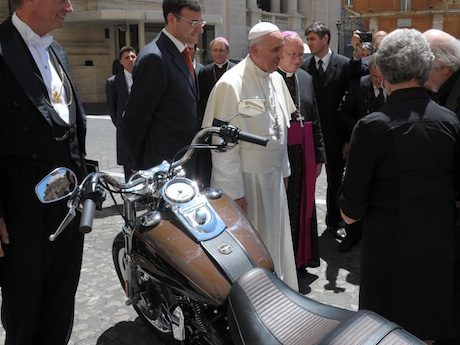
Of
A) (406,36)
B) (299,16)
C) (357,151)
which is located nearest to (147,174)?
(357,151)

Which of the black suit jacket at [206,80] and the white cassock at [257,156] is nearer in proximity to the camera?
the white cassock at [257,156]

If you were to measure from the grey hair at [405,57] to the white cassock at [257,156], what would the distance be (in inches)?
44.8

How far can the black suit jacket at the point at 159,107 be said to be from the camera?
10.4ft

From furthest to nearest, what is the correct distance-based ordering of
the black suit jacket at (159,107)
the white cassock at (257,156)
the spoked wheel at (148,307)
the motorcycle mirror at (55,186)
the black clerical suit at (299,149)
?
1. the black clerical suit at (299,149)
2. the white cassock at (257,156)
3. the black suit jacket at (159,107)
4. the spoked wheel at (148,307)
5. the motorcycle mirror at (55,186)

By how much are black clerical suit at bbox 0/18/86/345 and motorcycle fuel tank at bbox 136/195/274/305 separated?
0.59m

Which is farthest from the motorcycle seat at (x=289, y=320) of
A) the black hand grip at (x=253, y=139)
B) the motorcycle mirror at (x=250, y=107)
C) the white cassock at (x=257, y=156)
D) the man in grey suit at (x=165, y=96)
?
the man in grey suit at (x=165, y=96)

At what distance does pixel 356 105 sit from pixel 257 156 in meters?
1.89

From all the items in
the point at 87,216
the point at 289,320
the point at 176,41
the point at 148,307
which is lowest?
the point at 148,307

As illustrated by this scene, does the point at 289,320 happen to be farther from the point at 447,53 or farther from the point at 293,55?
the point at 293,55

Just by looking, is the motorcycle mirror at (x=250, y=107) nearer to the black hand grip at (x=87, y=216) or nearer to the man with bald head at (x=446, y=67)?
the man with bald head at (x=446, y=67)

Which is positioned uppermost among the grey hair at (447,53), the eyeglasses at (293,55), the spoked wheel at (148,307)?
the grey hair at (447,53)

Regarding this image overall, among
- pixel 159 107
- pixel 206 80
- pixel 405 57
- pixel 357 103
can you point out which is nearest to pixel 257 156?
pixel 159 107

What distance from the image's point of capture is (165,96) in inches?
128

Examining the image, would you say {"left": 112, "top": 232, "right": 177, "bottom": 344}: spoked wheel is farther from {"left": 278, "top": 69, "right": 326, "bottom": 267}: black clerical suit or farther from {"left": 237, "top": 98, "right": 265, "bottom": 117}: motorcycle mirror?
{"left": 278, "top": 69, "right": 326, "bottom": 267}: black clerical suit
